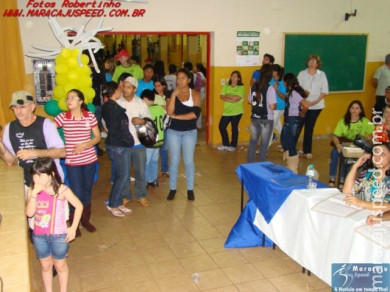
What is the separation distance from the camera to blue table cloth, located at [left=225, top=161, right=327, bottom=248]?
3.52 meters

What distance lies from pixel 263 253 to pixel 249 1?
5372mm

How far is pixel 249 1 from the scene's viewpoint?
25.5ft

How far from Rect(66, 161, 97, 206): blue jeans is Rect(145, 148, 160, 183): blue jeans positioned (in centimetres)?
133

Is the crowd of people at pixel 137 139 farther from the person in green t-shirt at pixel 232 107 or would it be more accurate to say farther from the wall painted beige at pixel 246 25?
the wall painted beige at pixel 246 25

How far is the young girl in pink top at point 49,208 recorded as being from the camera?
276cm

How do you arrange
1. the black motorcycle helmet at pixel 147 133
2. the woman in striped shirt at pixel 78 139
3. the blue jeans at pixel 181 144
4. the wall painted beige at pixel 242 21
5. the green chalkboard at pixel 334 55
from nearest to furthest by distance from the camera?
the woman in striped shirt at pixel 78 139 < the black motorcycle helmet at pixel 147 133 < the blue jeans at pixel 181 144 < the wall painted beige at pixel 242 21 < the green chalkboard at pixel 334 55

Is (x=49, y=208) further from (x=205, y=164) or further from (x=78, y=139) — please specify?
(x=205, y=164)

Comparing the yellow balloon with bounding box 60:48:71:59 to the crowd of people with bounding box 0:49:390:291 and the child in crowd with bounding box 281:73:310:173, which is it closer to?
the crowd of people with bounding box 0:49:390:291

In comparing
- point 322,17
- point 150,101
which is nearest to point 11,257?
point 150,101

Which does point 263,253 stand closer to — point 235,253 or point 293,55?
point 235,253

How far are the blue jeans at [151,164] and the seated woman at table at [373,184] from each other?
9.01 feet

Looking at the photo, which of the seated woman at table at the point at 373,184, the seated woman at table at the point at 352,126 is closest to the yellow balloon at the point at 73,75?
the seated woman at table at the point at 352,126

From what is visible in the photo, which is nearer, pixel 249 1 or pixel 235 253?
pixel 235 253

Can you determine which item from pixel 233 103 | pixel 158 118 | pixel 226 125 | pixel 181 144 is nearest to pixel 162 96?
pixel 158 118
